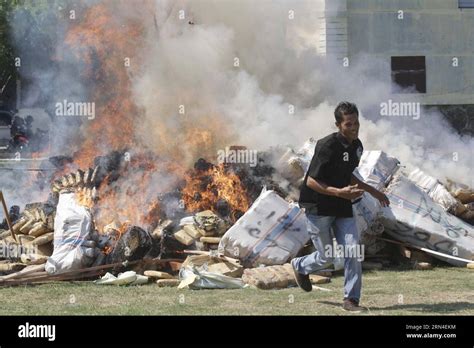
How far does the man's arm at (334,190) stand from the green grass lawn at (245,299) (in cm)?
115

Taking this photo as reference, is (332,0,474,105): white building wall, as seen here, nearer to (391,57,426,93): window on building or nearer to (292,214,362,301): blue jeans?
(391,57,426,93): window on building

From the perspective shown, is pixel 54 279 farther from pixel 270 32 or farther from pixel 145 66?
pixel 270 32

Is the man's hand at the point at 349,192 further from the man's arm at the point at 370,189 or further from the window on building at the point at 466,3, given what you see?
the window on building at the point at 466,3

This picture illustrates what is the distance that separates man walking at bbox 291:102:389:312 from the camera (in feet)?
23.3

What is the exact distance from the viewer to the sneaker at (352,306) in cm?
716

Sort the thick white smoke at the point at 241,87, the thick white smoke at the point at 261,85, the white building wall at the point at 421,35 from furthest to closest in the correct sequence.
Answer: the white building wall at the point at 421,35 → the thick white smoke at the point at 261,85 → the thick white smoke at the point at 241,87

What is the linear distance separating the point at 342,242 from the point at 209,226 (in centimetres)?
317

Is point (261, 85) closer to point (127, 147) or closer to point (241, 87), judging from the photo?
point (241, 87)

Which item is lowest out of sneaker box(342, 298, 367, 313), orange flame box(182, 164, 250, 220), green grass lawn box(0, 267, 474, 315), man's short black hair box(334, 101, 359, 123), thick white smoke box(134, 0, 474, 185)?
green grass lawn box(0, 267, 474, 315)

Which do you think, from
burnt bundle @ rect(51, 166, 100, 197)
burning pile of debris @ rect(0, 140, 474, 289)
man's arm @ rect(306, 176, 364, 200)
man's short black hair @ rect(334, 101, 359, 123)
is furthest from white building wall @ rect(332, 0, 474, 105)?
man's arm @ rect(306, 176, 364, 200)

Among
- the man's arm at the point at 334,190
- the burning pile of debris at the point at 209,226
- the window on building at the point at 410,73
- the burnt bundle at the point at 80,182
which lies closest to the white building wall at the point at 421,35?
the window on building at the point at 410,73

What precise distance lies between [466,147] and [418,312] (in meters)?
10.9

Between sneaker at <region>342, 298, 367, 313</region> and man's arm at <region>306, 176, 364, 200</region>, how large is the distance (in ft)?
3.34

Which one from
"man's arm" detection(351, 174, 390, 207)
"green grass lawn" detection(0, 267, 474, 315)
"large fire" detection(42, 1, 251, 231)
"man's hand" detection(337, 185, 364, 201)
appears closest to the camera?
"man's hand" detection(337, 185, 364, 201)
